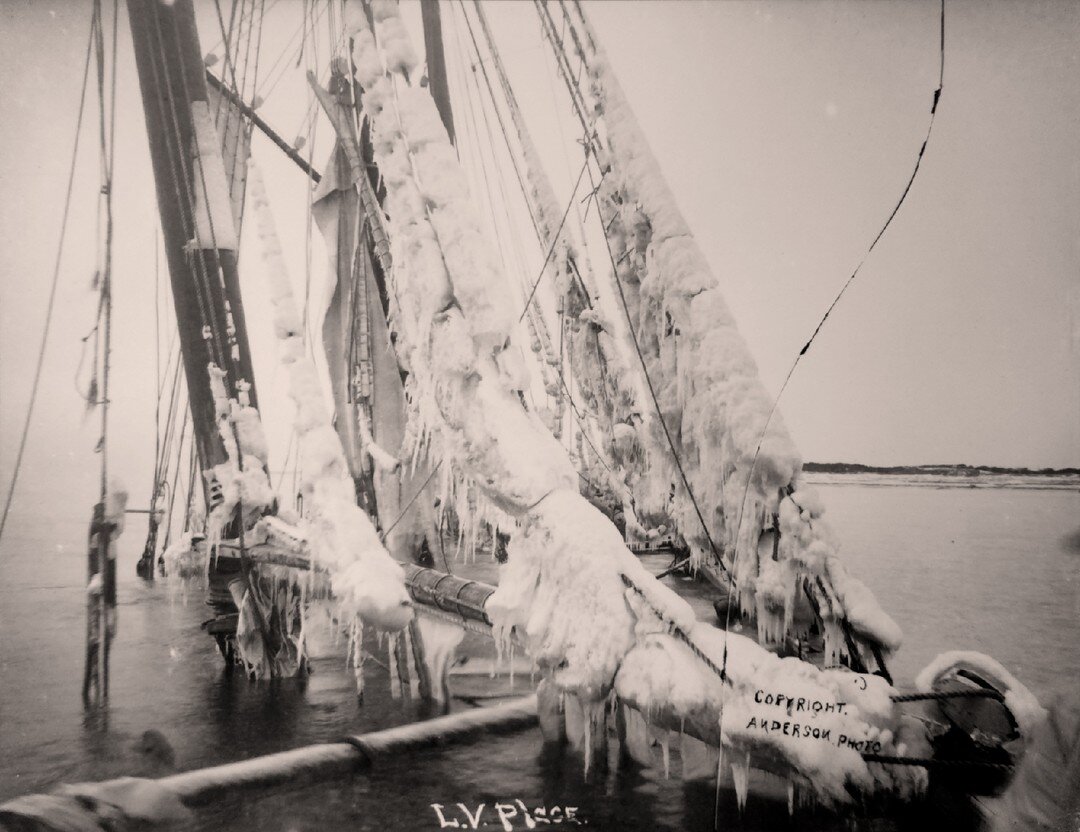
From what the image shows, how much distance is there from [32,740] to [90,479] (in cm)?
67

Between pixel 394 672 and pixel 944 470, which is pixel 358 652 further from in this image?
pixel 944 470

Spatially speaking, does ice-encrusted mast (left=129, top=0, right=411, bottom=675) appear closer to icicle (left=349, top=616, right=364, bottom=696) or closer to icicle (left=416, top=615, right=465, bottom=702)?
icicle (left=349, top=616, right=364, bottom=696)

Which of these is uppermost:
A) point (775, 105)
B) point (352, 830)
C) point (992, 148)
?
point (775, 105)

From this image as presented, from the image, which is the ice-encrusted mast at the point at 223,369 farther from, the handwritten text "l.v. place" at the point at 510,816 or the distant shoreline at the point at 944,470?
the distant shoreline at the point at 944,470

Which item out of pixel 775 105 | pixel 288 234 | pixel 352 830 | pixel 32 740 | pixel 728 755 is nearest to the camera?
pixel 728 755

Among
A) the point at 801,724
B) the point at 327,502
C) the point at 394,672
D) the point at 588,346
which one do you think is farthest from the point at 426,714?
the point at 588,346

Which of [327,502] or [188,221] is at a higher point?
[188,221]

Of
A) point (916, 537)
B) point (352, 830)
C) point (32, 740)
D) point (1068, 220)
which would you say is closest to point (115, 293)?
point (32, 740)

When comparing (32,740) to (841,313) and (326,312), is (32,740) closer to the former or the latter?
(326,312)

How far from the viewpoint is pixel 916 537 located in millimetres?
1818

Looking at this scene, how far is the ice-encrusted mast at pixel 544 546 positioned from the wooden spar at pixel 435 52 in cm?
46

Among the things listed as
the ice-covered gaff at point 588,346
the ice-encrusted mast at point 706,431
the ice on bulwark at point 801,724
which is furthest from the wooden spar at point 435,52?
the ice on bulwark at point 801,724

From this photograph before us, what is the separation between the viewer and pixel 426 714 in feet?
6.45

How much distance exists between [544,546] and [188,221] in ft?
5.30
